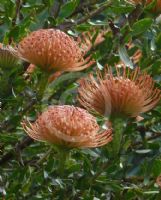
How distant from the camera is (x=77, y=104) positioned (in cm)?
261

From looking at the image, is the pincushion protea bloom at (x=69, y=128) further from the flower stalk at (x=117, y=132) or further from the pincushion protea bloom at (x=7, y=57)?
the pincushion protea bloom at (x=7, y=57)

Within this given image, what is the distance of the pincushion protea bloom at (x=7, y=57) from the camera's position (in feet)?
7.98

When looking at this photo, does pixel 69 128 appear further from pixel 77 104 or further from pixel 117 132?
pixel 77 104

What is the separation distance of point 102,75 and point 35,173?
437mm

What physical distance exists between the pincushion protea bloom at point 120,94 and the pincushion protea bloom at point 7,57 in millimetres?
283

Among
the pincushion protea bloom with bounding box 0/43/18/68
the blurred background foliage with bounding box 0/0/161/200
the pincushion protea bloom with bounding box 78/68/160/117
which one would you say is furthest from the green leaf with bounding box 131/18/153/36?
the pincushion protea bloom with bounding box 0/43/18/68

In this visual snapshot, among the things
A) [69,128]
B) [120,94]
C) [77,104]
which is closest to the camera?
[69,128]

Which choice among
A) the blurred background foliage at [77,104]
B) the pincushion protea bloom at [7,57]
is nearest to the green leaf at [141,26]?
the blurred background foliage at [77,104]

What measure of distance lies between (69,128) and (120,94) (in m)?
0.23

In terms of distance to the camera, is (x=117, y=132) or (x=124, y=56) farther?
(x=124, y=56)

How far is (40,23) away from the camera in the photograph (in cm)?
258

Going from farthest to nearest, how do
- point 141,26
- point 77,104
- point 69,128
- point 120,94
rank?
point 77,104
point 141,26
point 120,94
point 69,128

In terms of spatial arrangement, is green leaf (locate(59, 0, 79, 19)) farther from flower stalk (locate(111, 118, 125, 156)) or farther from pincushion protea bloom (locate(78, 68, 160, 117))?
flower stalk (locate(111, 118, 125, 156))

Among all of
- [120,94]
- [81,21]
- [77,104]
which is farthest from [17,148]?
[81,21]
